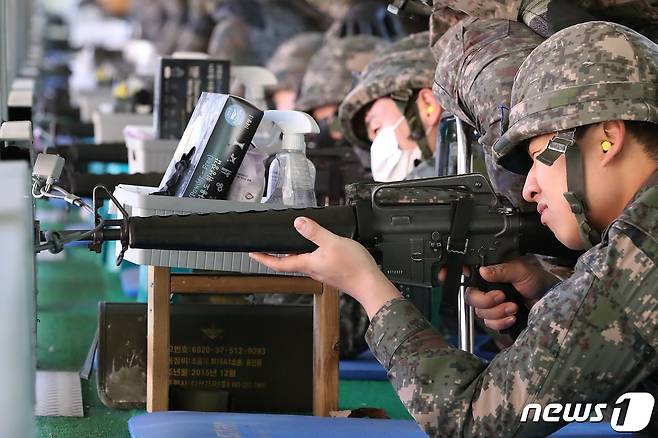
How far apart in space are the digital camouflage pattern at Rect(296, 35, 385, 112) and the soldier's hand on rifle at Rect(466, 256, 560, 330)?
3682 millimetres

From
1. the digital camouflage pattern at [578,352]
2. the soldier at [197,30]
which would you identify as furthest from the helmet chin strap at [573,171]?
the soldier at [197,30]

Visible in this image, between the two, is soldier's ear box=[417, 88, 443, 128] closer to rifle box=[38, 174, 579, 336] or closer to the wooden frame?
the wooden frame

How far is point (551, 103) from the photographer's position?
8.46 feet

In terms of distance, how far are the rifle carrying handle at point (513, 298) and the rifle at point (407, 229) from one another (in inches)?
0.6

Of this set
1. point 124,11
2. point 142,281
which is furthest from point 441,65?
point 124,11

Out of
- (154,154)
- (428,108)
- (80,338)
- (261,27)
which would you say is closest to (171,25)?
(261,27)

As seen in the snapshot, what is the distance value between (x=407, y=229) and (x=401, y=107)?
2111 mm

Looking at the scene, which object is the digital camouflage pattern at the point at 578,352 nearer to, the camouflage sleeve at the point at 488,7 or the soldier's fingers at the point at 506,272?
the soldier's fingers at the point at 506,272

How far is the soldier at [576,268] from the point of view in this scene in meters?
2.35

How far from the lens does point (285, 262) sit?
8.90ft

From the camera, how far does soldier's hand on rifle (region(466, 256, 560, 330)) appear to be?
10.2ft

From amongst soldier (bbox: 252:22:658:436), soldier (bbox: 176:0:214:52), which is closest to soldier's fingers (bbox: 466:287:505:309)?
soldier (bbox: 252:22:658:436)

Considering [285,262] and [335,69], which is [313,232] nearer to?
[285,262]

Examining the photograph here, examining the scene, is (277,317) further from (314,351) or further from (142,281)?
(142,281)
